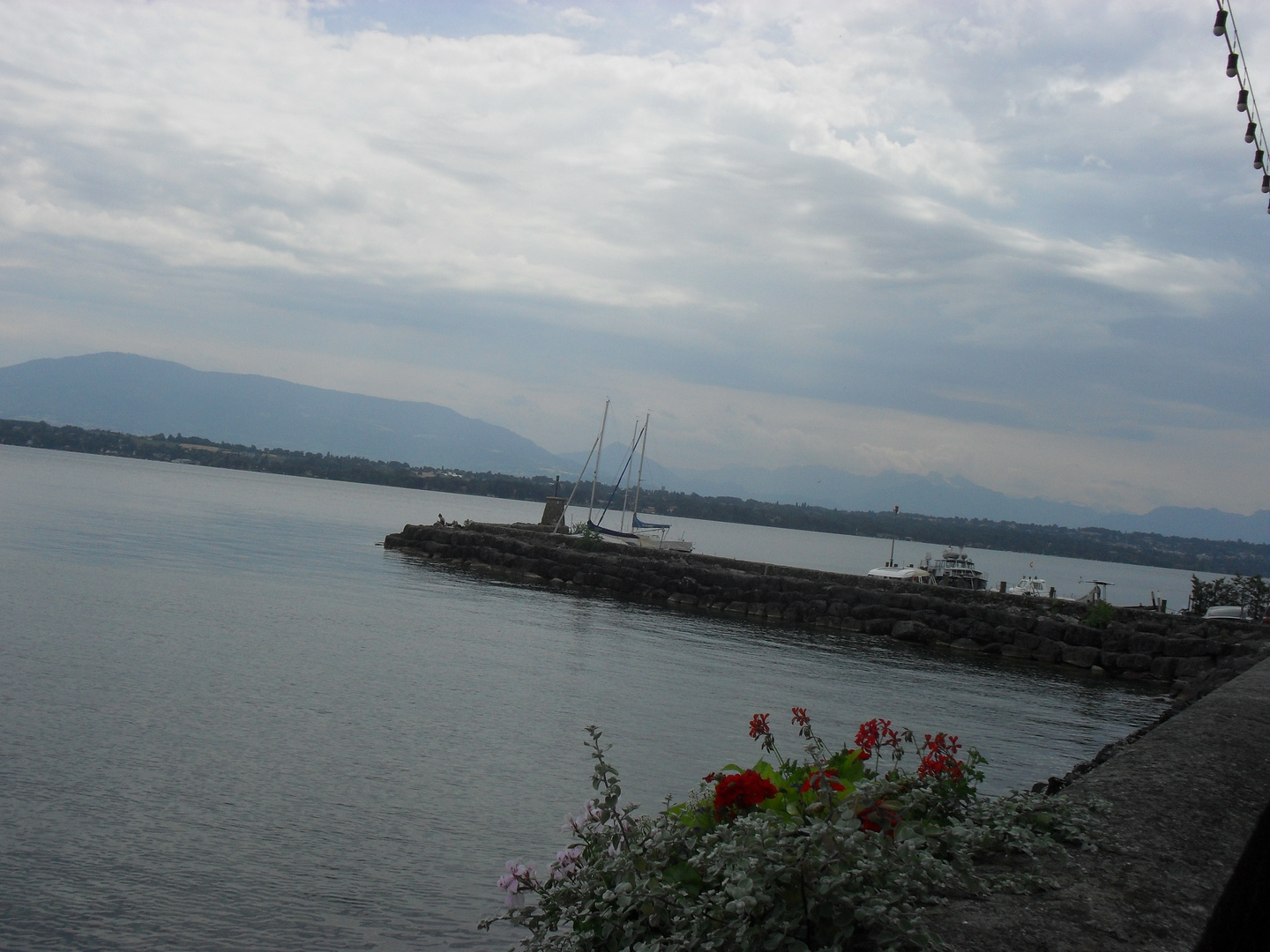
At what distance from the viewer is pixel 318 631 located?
22562mm

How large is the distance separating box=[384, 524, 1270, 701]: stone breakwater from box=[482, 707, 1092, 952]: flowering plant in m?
21.5

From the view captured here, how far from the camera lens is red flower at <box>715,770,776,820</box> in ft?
12.9

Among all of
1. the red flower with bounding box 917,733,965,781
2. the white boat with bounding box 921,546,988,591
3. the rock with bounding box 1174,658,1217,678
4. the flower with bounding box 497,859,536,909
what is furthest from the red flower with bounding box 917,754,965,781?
the white boat with bounding box 921,546,988,591

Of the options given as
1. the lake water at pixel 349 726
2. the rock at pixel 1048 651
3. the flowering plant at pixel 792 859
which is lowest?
the lake water at pixel 349 726

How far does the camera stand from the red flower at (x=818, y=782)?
3.86 m

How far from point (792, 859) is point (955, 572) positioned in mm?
51918

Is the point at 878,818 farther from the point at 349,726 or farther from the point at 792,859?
the point at 349,726

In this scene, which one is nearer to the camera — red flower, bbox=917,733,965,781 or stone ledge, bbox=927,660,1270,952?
stone ledge, bbox=927,660,1270,952

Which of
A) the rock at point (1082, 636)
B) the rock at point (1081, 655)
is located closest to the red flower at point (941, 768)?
the rock at point (1081, 655)

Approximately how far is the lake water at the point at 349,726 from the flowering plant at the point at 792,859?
376 cm

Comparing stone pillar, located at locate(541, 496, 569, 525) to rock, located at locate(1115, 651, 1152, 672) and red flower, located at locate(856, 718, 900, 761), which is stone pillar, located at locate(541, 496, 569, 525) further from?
red flower, located at locate(856, 718, 900, 761)

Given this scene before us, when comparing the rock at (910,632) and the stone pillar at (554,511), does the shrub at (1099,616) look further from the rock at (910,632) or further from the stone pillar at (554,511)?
the stone pillar at (554,511)

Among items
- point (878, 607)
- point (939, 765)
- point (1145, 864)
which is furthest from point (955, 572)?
point (1145, 864)

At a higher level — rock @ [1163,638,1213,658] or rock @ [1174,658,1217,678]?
rock @ [1163,638,1213,658]
